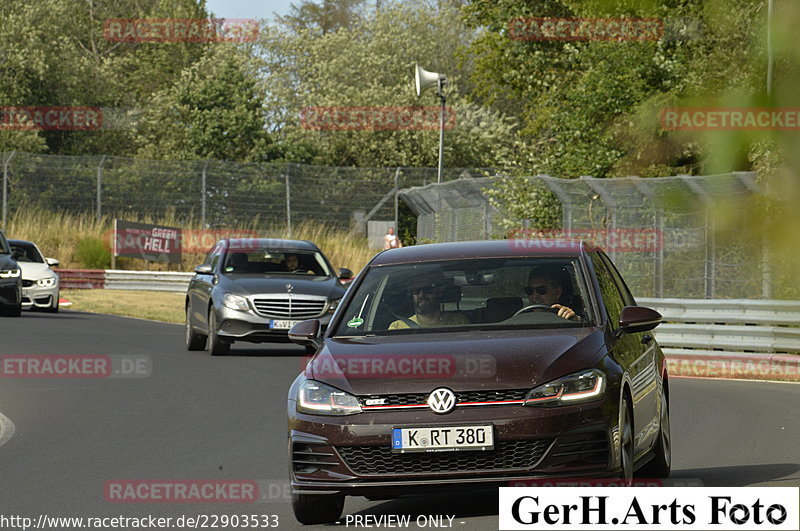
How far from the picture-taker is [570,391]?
25.3 feet

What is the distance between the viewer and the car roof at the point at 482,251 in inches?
360

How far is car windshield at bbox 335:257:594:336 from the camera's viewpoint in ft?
28.7

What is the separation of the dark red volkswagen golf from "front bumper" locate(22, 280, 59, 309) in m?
22.2

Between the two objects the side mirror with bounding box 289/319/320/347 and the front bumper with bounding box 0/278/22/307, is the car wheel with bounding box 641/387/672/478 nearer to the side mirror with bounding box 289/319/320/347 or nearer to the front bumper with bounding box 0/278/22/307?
the side mirror with bounding box 289/319/320/347

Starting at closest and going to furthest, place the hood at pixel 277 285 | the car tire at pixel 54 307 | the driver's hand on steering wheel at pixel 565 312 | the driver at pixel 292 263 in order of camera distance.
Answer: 1. the driver's hand on steering wheel at pixel 565 312
2. the hood at pixel 277 285
3. the driver at pixel 292 263
4. the car tire at pixel 54 307

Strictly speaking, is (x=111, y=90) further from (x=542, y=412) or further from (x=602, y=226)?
(x=542, y=412)

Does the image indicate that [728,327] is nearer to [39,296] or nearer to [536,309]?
[536,309]

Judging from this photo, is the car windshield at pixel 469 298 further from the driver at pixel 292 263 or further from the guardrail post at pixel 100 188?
the guardrail post at pixel 100 188

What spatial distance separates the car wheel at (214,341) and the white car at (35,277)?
9663 mm

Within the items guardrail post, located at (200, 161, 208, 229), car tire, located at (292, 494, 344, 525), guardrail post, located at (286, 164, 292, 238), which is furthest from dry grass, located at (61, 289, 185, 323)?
car tire, located at (292, 494, 344, 525)

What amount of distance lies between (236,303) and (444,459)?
12973 millimetres
